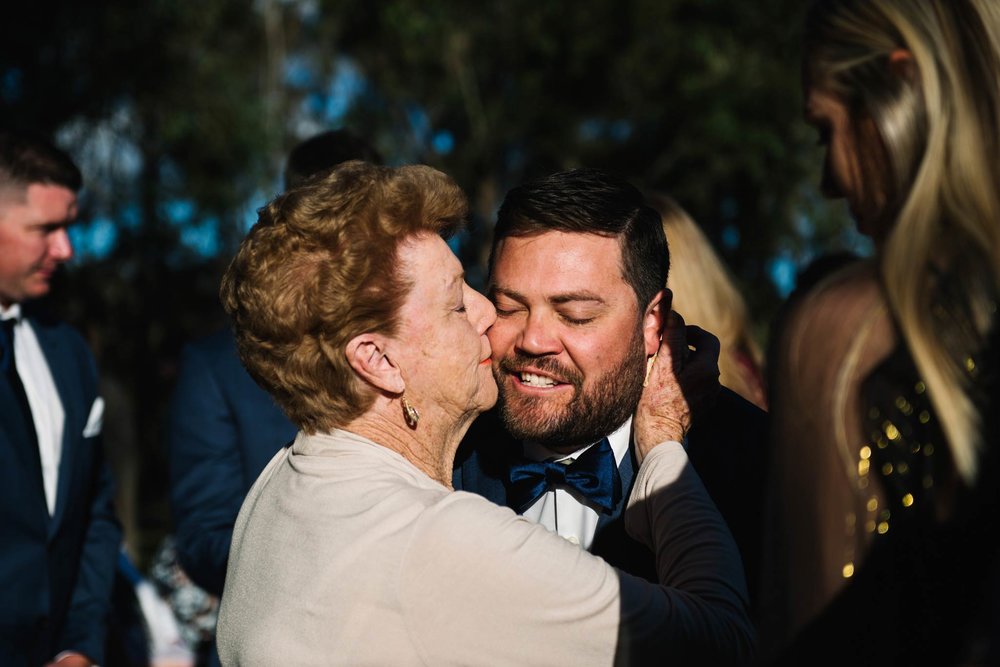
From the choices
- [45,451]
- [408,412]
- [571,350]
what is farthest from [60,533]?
[571,350]

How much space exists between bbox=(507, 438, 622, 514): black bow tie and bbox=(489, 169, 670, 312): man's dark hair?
48 cm

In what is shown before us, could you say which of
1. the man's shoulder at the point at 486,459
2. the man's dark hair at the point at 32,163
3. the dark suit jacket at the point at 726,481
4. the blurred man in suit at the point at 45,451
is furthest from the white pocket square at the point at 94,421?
the dark suit jacket at the point at 726,481

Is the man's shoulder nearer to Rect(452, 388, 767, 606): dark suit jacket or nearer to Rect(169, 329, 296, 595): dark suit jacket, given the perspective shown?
Rect(452, 388, 767, 606): dark suit jacket

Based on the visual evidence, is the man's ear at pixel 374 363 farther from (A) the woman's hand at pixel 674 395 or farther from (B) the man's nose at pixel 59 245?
(B) the man's nose at pixel 59 245

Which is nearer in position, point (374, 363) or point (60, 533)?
point (374, 363)

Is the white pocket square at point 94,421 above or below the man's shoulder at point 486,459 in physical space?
below

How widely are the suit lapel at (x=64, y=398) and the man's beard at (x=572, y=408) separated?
189 centimetres

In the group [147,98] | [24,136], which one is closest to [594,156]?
[147,98]

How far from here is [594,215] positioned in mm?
Answer: 3010

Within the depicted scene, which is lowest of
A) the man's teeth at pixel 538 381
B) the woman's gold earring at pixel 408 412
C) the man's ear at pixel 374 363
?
the man's teeth at pixel 538 381

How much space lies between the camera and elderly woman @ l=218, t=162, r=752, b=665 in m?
2.12

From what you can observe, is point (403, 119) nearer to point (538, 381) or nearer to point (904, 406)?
point (538, 381)

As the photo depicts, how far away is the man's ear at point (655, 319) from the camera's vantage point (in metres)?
3.08

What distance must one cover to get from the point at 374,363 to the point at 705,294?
1981mm
